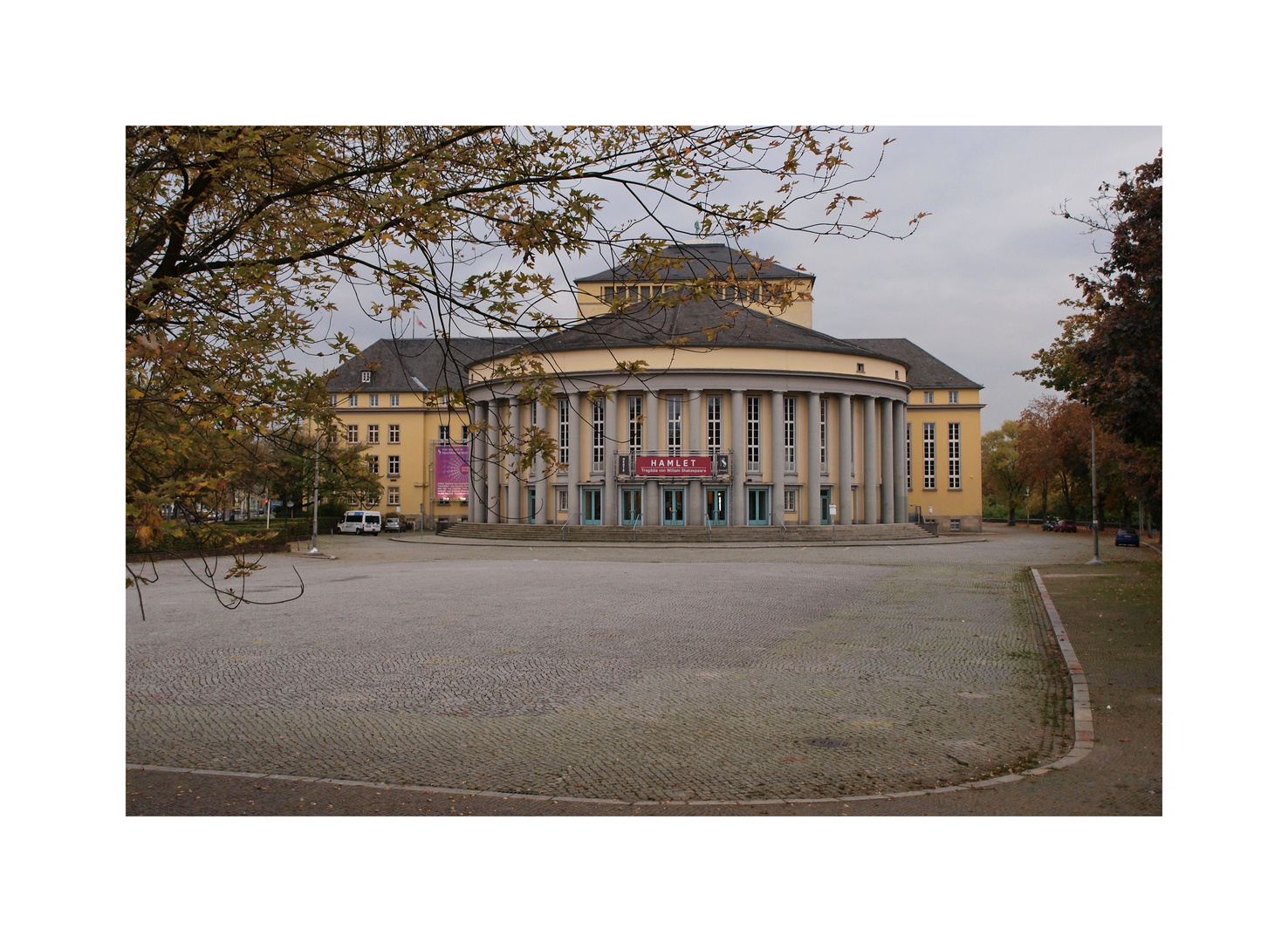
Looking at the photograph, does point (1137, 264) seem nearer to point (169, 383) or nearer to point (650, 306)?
point (650, 306)

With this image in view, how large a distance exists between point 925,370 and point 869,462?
60.9ft

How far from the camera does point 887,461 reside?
60.5 metres

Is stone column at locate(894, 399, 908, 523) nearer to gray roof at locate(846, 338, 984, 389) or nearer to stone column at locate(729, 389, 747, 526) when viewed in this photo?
gray roof at locate(846, 338, 984, 389)

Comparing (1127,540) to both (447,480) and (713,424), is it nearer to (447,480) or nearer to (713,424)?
(713,424)

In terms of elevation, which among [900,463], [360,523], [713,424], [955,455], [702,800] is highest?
[713,424]

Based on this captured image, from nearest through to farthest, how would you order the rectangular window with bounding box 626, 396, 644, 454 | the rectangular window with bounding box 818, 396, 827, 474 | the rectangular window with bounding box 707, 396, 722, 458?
1. the rectangular window with bounding box 626, 396, 644, 454
2. the rectangular window with bounding box 707, 396, 722, 458
3. the rectangular window with bounding box 818, 396, 827, 474

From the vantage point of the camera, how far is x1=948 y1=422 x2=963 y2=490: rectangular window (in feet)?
227

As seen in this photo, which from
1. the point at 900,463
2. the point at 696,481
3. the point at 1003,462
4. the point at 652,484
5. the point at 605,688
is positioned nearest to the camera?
the point at 605,688

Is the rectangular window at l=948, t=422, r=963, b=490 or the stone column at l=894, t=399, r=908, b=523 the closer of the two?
the stone column at l=894, t=399, r=908, b=523

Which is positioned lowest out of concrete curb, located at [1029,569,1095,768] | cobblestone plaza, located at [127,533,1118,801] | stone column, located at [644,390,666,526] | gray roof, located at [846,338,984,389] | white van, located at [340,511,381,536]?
white van, located at [340,511,381,536]

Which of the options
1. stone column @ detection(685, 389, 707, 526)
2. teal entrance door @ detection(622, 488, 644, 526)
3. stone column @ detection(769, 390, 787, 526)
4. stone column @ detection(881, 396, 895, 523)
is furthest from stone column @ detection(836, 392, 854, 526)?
teal entrance door @ detection(622, 488, 644, 526)

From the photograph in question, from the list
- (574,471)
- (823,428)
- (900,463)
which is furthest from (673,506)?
(900,463)

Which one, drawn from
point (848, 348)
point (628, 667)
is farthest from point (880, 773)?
point (848, 348)

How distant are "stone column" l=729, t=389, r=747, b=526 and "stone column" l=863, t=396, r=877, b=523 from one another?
9.15 metres
